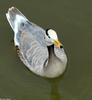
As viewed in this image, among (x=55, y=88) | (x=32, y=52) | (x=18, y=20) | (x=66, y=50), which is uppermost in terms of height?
(x=18, y=20)

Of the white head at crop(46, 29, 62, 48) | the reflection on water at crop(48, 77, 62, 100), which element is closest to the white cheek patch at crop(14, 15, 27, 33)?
the reflection on water at crop(48, 77, 62, 100)

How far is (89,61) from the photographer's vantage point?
9.06 m

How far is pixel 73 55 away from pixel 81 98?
101cm

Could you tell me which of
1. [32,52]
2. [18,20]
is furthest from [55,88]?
[18,20]

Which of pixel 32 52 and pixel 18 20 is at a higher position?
pixel 18 20

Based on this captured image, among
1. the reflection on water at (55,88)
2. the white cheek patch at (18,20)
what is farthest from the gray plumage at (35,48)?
the reflection on water at (55,88)

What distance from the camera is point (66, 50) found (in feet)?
30.3

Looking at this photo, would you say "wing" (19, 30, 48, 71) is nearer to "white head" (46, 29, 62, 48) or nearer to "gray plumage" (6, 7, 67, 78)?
"gray plumage" (6, 7, 67, 78)

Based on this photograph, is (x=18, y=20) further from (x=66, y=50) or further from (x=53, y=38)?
(x=53, y=38)

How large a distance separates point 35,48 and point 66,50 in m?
0.68

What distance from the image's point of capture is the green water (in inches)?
344

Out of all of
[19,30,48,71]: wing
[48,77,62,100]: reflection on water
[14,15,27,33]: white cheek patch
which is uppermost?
[14,15,27,33]: white cheek patch

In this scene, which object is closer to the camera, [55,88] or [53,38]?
[53,38]

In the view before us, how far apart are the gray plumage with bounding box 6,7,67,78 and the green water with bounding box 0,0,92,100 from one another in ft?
0.72
